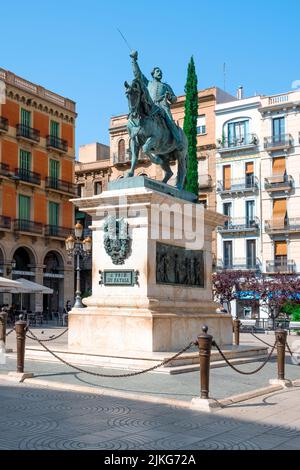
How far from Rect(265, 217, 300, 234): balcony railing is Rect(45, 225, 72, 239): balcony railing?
15194mm

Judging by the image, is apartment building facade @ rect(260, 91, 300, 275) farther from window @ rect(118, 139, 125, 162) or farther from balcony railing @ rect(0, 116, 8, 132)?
balcony railing @ rect(0, 116, 8, 132)

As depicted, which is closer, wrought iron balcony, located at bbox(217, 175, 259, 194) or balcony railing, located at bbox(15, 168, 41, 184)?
balcony railing, located at bbox(15, 168, 41, 184)

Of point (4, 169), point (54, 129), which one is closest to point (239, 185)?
point (54, 129)

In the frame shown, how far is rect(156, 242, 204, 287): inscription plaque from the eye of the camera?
42.4 feet

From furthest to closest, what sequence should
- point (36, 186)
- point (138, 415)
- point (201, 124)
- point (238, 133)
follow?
1. point (201, 124)
2. point (238, 133)
3. point (36, 186)
4. point (138, 415)

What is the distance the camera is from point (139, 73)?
13.2 m

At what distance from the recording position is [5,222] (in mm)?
42969

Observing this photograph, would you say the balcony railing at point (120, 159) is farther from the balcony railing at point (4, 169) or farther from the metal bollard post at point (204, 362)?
the metal bollard post at point (204, 362)

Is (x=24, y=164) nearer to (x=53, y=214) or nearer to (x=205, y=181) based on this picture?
(x=53, y=214)

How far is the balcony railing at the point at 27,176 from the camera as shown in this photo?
44.7 metres

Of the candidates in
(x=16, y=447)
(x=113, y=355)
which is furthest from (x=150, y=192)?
(x=16, y=447)

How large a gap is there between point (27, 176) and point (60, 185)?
3.84m

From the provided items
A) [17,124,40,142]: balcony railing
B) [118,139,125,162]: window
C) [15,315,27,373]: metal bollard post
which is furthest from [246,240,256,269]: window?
[15,315,27,373]: metal bollard post

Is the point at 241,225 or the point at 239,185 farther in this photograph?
the point at 239,185
